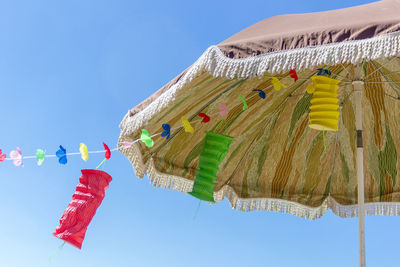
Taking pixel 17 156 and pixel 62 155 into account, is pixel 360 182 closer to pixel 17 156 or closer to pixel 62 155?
pixel 62 155

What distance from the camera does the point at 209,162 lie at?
3.18 m

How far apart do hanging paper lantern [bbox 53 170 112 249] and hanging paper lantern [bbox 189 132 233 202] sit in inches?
24.7

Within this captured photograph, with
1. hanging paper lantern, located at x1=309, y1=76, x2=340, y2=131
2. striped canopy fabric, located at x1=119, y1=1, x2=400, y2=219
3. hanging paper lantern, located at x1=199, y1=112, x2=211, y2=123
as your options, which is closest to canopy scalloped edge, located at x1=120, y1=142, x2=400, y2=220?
striped canopy fabric, located at x1=119, y1=1, x2=400, y2=219

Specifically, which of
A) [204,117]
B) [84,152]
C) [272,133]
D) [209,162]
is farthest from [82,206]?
[272,133]

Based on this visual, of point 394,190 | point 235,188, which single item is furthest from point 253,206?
point 394,190

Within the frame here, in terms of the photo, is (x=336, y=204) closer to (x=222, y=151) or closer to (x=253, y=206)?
(x=253, y=206)

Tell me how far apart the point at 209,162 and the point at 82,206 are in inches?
34.6

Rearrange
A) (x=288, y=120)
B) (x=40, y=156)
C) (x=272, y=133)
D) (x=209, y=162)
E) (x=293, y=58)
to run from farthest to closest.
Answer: (x=272, y=133)
(x=288, y=120)
(x=209, y=162)
(x=40, y=156)
(x=293, y=58)

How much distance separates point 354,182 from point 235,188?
105cm

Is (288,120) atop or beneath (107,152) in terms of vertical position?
atop

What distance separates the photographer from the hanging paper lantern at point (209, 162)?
3.15 metres

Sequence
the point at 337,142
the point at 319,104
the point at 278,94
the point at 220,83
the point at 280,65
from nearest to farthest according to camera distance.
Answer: the point at 280,65 < the point at 319,104 < the point at 220,83 < the point at 278,94 < the point at 337,142

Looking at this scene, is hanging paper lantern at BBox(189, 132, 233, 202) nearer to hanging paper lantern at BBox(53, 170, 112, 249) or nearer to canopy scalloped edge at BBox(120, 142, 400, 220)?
hanging paper lantern at BBox(53, 170, 112, 249)

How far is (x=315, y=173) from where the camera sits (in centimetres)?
417
